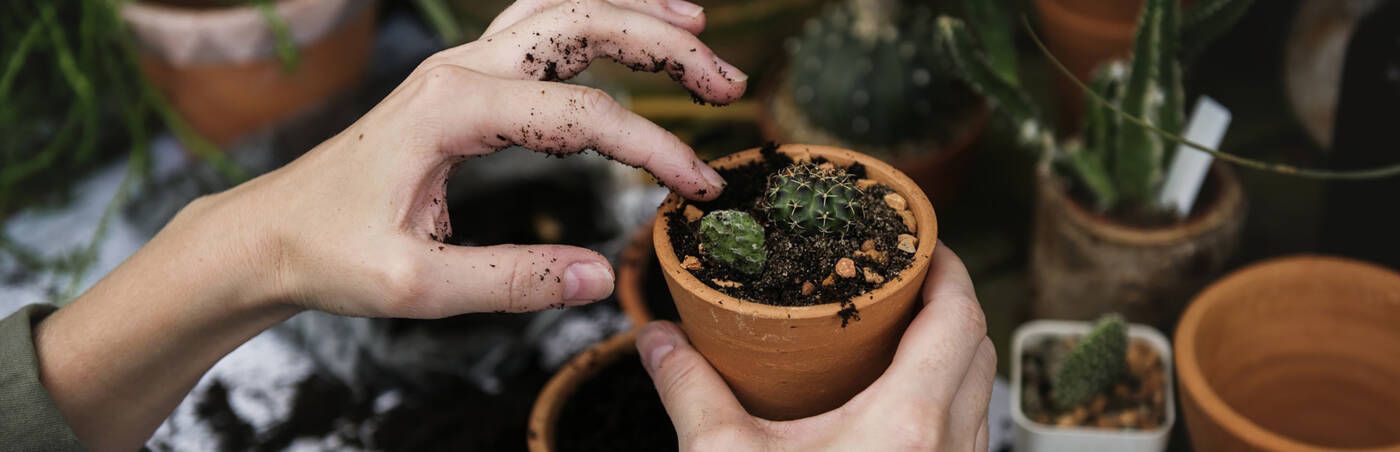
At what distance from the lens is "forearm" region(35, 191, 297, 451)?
35.8 inches

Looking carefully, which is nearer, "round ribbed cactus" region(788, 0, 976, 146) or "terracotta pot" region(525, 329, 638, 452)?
"terracotta pot" region(525, 329, 638, 452)

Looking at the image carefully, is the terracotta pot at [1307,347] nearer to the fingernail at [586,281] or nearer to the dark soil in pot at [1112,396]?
the dark soil in pot at [1112,396]

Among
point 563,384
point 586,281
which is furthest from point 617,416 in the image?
point 586,281

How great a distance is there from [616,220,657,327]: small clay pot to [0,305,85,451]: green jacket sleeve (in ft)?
2.07

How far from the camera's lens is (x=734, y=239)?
33.7 inches

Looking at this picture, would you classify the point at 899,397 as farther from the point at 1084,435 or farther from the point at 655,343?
the point at 1084,435

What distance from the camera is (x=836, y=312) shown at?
822mm

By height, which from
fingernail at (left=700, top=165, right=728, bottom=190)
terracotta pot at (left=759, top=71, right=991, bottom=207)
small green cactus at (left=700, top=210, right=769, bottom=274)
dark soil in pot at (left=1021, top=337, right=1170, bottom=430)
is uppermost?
fingernail at (left=700, top=165, right=728, bottom=190)

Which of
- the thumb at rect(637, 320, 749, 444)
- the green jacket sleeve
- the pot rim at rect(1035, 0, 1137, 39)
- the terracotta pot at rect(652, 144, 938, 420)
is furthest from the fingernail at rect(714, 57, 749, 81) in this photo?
the pot rim at rect(1035, 0, 1137, 39)

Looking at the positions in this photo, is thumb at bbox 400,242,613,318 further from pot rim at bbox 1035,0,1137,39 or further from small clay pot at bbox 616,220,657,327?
pot rim at bbox 1035,0,1137,39

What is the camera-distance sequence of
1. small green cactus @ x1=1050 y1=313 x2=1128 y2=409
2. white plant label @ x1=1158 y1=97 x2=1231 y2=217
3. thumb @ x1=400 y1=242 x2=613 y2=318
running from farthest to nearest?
white plant label @ x1=1158 y1=97 x2=1231 y2=217
small green cactus @ x1=1050 y1=313 x2=1128 y2=409
thumb @ x1=400 y1=242 x2=613 y2=318

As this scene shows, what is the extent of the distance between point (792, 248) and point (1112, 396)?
58 cm

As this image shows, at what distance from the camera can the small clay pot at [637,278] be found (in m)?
1.34

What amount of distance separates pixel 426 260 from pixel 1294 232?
142 centimetres
